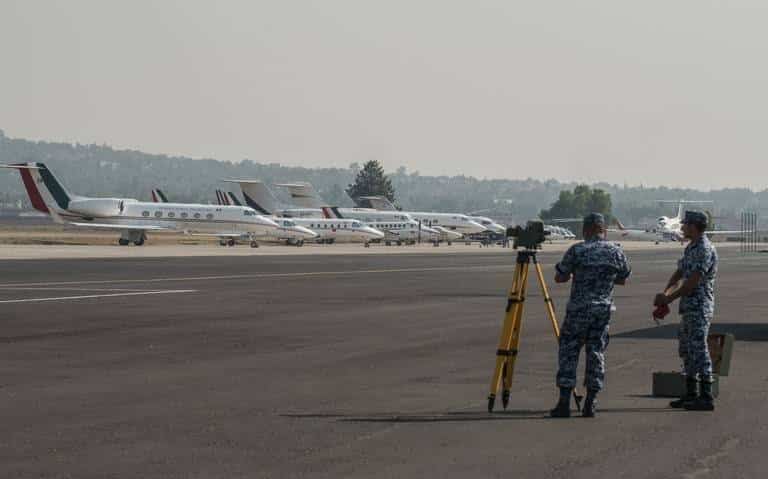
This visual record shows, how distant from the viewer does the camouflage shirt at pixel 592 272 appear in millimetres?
14312

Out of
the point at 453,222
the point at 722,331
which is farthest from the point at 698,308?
the point at 453,222

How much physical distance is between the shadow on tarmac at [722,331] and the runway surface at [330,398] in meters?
0.10

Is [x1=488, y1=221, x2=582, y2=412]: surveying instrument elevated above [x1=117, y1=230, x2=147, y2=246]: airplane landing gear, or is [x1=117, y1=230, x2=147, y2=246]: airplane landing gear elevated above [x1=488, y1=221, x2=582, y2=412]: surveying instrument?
[x1=488, y1=221, x2=582, y2=412]: surveying instrument

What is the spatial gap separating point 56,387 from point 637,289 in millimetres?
31239

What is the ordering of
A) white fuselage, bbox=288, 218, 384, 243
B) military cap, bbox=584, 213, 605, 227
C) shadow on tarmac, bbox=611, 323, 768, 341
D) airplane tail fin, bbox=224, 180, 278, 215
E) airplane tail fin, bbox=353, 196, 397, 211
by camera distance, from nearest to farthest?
military cap, bbox=584, 213, 605, 227 < shadow on tarmac, bbox=611, 323, 768, 341 < white fuselage, bbox=288, 218, 384, 243 < airplane tail fin, bbox=224, 180, 278, 215 < airplane tail fin, bbox=353, 196, 397, 211

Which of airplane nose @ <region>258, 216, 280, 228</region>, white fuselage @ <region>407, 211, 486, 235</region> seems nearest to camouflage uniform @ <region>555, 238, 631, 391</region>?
airplane nose @ <region>258, 216, 280, 228</region>

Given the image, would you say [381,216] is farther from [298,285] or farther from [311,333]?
[311,333]

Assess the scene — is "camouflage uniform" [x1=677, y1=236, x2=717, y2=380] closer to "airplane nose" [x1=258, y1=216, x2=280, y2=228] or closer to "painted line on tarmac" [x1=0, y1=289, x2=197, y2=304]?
"painted line on tarmac" [x1=0, y1=289, x2=197, y2=304]

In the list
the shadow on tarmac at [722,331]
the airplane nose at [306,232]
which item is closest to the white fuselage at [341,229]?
the airplane nose at [306,232]

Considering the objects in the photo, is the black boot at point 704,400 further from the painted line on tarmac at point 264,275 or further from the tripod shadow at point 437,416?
the painted line on tarmac at point 264,275

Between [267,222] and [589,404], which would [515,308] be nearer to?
Answer: [589,404]

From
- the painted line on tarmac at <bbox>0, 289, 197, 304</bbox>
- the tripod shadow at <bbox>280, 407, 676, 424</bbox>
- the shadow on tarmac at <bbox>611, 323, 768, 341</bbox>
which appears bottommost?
the painted line on tarmac at <bbox>0, 289, 197, 304</bbox>

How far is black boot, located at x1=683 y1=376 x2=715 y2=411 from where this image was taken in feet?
48.6

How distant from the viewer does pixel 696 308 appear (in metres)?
15.1
